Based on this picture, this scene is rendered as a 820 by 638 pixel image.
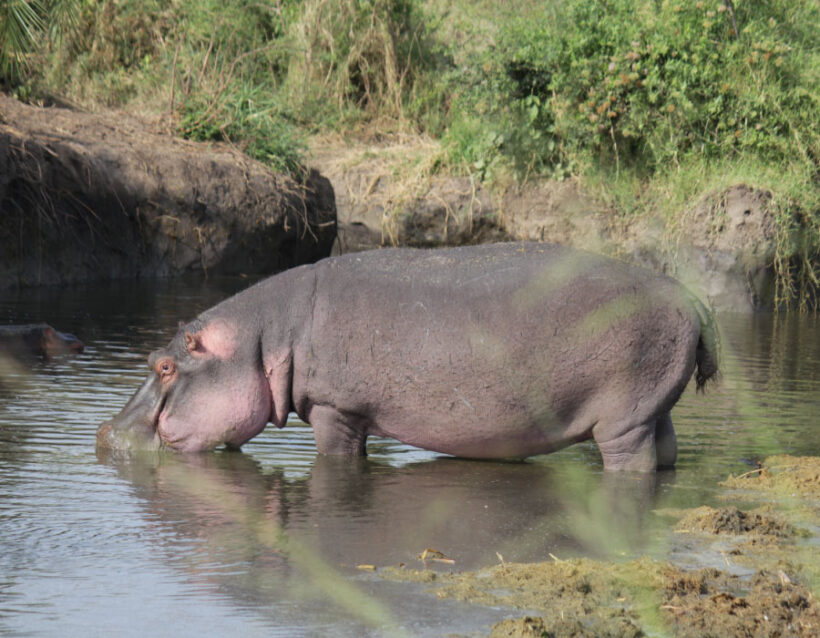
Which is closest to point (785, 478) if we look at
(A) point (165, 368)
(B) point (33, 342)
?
(A) point (165, 368)

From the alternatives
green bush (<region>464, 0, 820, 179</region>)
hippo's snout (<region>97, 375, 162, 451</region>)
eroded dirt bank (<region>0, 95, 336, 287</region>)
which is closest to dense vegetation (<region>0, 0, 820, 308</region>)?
green bush (<region>464, 0, 820, 179</region>)

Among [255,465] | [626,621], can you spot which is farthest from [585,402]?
[626,621]

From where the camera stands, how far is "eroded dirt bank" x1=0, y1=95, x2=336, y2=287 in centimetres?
1415

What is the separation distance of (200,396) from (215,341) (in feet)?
0.92

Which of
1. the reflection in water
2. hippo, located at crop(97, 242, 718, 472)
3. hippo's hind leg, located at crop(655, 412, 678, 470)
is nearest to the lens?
the reflection in water

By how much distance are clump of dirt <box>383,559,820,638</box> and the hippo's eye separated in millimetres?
2306

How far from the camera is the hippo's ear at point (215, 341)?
20.4 feet

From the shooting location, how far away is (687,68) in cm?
1490

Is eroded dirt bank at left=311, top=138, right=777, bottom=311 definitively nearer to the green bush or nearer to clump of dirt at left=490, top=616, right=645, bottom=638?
the green bush

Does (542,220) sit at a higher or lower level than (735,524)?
higher

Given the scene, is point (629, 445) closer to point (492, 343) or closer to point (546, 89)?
point (492, 343)

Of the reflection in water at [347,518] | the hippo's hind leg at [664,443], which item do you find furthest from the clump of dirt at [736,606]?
the hippo's hind leg at [664,443]

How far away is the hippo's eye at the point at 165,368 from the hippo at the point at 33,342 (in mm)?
3285

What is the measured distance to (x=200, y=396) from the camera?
623 centimetres
